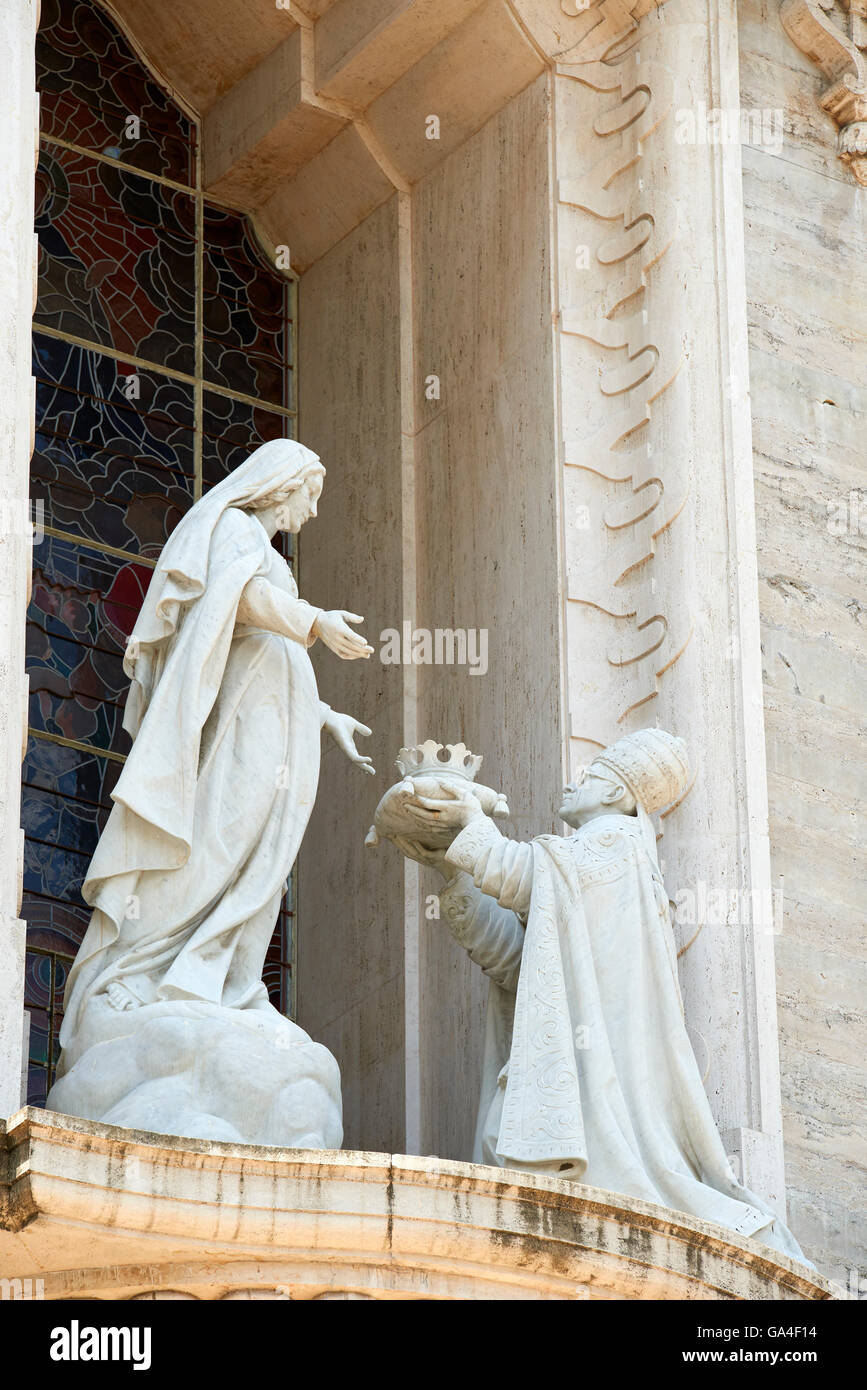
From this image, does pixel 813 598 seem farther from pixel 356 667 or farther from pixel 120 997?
pixel 120 997

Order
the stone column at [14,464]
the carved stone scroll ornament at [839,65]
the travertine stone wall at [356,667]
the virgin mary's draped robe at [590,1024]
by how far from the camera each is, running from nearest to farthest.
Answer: the stone column at [14,464] < the virgin mary's draped robe at [590,1024] < the travertine stone wall at [356,667] < the carved stone scroll ornament at [839,65]

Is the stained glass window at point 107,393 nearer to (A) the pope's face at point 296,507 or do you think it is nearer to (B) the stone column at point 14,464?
(A) the pope's face at point 296,507

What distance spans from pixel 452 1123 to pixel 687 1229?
1.77m

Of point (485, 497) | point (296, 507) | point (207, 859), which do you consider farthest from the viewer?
point (485, 497)

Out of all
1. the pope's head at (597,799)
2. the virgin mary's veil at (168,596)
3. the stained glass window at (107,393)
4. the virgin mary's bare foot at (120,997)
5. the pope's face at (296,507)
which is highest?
the stained glass window at (107,393)

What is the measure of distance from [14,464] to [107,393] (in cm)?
256

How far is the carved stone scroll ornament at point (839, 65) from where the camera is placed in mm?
10078

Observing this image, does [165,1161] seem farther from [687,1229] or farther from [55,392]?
[55,392]

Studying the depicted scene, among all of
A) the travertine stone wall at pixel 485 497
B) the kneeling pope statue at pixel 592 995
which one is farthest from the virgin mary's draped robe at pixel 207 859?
the travertine stone wall at pixel 485 497

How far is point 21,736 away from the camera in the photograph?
748cm

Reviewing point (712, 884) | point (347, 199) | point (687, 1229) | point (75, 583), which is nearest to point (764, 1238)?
point (687, 1229)

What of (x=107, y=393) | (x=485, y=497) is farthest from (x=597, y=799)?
(x=107, y=393)

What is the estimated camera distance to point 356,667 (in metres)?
9.97

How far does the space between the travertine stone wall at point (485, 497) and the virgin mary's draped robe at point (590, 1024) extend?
31.6 inches
